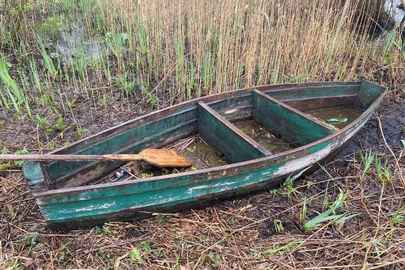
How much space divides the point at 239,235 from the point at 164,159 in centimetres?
71

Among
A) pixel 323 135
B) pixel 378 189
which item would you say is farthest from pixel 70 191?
pixel 378 189

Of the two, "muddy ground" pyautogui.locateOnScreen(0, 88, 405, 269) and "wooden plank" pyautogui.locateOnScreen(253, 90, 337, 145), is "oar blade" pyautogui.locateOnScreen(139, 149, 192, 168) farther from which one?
"wooden plank" pyautogui.locateOnScreen(253, 90, 337, 145)

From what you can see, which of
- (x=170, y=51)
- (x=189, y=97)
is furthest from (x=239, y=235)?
(x=170, y=51)

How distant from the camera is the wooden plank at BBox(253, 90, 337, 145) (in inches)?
105

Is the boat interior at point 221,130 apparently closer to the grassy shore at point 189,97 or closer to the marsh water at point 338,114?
the marsh water at point 338,114

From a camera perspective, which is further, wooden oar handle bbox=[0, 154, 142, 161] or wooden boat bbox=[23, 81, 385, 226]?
wooden boat bbox=[23, 81, 385, 226]

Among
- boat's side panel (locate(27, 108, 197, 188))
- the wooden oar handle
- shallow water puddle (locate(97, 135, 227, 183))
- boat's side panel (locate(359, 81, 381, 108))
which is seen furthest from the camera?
boat's side panel (locate(359, 81, 381, 108))

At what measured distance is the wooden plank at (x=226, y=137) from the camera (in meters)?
2.38

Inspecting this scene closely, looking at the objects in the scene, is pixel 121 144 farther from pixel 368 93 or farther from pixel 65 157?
pixel 368 93

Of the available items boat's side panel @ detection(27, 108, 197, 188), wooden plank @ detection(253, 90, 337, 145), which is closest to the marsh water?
wooden plank @ detection(253, 90, 337, 145)

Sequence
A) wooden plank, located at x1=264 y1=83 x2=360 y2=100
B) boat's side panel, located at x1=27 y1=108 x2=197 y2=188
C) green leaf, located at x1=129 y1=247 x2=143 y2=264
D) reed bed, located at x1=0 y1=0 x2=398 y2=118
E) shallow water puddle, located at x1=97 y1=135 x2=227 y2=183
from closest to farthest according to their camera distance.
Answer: green leaf, located at x1=129 y1=247 x2=143 y2=264
boat's side panel, located at x1=27 y1=108 x2=197 y2=188
shallow water puddle, located at x1=97 y1=135 x2=227 y2=183
wooden plank, located at x1=264 y1=83 x2=360 y2=100
reed bed, located at x1=0 y1=0 x2=398 y2=118

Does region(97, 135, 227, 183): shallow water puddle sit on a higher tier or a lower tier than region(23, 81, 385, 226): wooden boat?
lower

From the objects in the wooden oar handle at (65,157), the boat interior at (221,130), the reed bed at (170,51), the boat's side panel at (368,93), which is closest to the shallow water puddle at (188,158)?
the boat interior at (221,130)

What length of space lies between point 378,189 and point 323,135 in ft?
1.75
